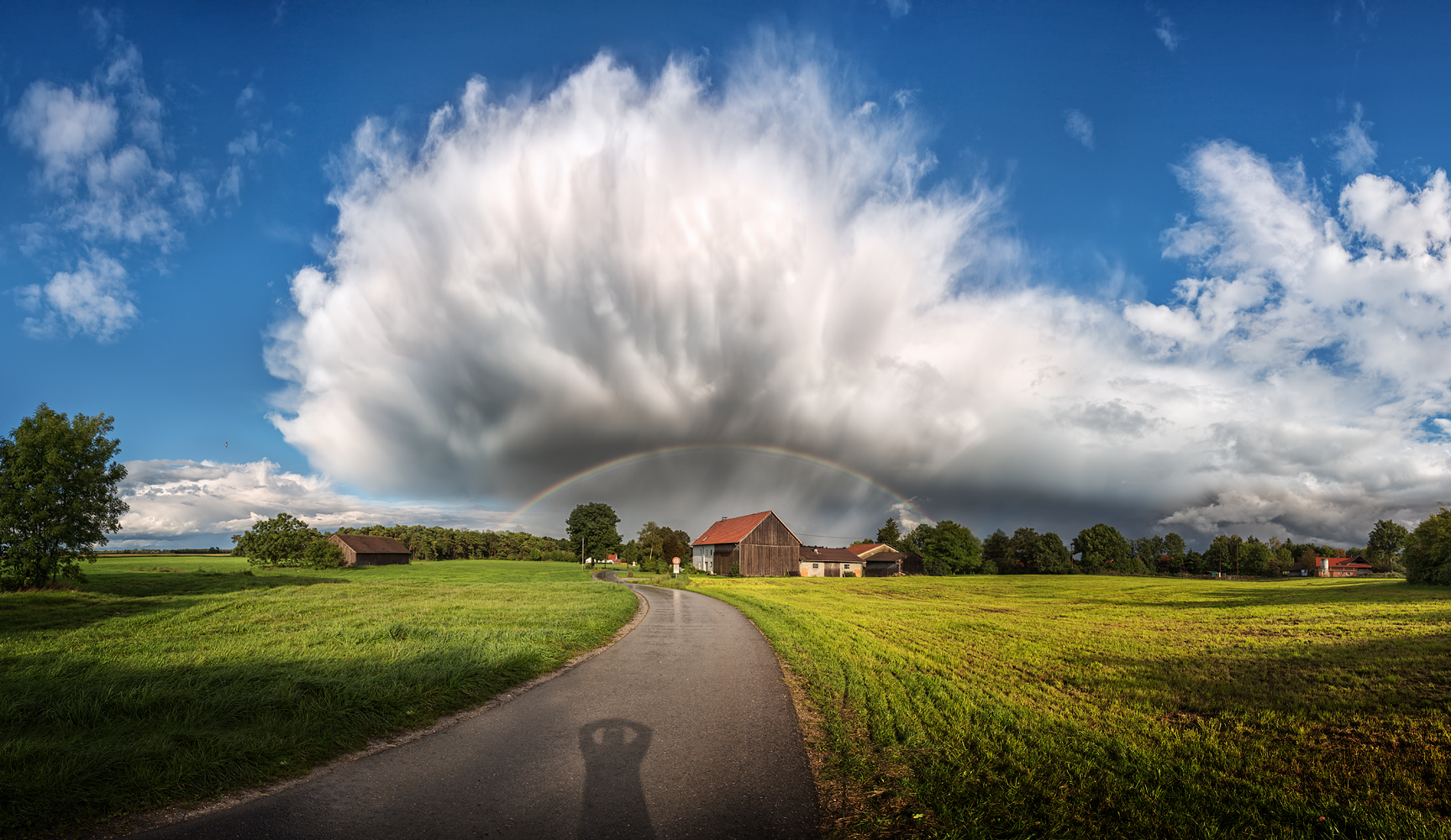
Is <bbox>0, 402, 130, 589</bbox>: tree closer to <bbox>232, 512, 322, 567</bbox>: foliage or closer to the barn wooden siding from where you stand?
<bbox>232, 512, 322, 567</bbox>: foliage

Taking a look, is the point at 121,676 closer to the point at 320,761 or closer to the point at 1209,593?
the point at 320,761

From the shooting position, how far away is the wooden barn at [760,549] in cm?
7575

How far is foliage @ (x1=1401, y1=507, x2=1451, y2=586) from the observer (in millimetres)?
46656

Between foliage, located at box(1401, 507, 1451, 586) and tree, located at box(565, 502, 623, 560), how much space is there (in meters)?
113

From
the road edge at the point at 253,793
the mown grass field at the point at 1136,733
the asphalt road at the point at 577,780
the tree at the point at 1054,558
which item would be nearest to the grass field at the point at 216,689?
the road edge at the point at 253,793

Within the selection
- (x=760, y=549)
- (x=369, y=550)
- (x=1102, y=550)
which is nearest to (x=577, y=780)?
(x=760, y=549)

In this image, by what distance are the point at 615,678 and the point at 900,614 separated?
717 inches

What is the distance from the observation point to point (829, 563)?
9106 cm

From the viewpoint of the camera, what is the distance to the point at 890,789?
5.97 m

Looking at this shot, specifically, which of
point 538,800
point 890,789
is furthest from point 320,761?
point 890,789

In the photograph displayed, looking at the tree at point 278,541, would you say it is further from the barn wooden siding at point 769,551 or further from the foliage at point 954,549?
the foliage at point 954,549

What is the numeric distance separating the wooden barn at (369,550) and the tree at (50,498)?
194ft

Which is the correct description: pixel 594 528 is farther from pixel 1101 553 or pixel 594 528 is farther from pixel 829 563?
pixel 1101 553

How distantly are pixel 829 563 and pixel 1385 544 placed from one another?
141 metres
